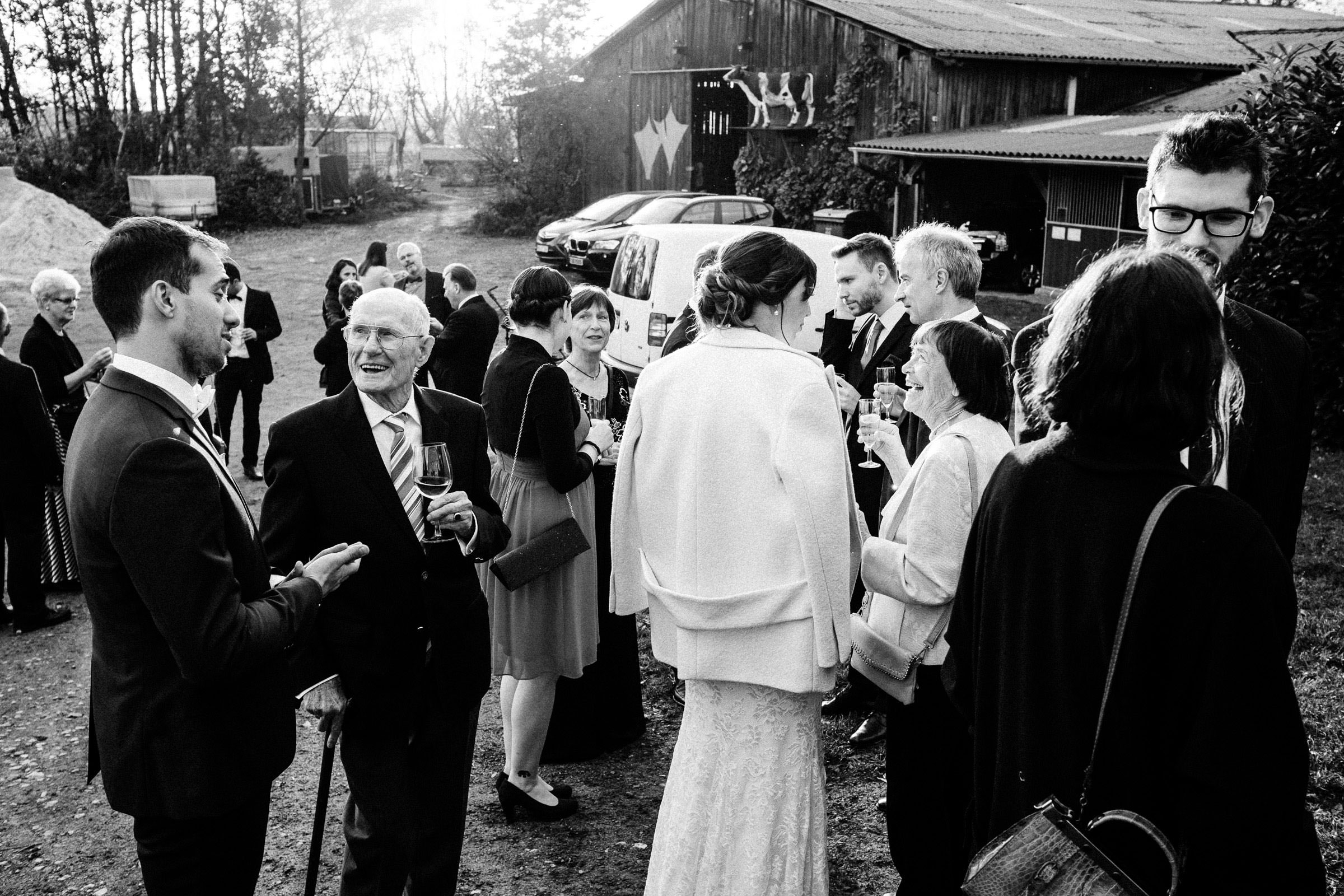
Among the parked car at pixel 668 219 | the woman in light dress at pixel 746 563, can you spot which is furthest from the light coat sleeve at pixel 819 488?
the parked car at pixel 668 219

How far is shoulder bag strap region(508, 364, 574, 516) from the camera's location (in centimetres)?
429

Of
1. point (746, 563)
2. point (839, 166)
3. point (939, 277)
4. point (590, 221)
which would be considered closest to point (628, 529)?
point (746, 563)

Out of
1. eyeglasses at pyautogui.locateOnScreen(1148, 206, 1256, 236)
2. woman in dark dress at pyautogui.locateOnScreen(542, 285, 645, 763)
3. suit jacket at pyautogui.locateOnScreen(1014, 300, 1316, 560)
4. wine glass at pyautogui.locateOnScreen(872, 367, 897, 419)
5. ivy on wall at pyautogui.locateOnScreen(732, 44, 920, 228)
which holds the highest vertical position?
ivy on wall at pyautogui.locateOnScreen(732, 44, 920, 228)

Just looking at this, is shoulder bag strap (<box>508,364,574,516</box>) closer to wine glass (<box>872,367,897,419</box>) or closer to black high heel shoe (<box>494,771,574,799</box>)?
black high heel shoe (<box>494,771,574,799</box>)

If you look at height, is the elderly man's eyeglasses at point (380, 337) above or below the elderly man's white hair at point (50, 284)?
above

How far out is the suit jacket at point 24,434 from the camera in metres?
6.25

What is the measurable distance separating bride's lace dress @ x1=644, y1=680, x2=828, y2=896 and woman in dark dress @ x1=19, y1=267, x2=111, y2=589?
16.8 feet

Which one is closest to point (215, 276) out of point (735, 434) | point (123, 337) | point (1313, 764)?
point (123, 337)

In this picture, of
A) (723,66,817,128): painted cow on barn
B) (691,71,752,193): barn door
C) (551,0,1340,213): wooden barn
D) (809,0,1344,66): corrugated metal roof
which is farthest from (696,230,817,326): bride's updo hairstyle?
(691,71,752,193): barn door

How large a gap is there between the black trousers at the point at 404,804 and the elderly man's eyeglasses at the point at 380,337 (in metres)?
1.07

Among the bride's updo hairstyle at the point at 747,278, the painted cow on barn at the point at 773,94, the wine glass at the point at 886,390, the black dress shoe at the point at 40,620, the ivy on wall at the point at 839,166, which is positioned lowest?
the black dress shoe at the point at 40,620

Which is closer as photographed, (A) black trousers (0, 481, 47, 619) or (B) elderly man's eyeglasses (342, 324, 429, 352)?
(B) elderly man's eyeglasses (342, 324, 429, 352)

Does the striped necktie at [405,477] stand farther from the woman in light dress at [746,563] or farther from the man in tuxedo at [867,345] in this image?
the man in tuxedo at [867,345]

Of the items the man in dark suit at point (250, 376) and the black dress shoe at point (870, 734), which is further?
the man in dark suit at point (250, 376)
